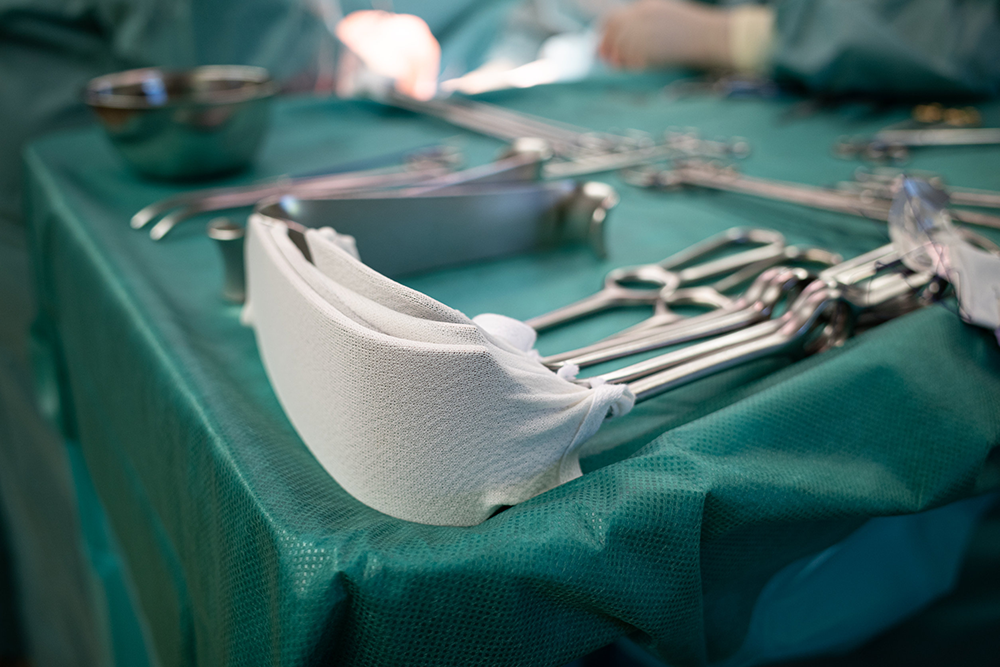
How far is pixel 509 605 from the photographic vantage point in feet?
0.84

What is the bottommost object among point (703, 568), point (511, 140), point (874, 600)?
point (874, 600)

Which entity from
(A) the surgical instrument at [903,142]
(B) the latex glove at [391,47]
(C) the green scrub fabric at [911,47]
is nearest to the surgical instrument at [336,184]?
(A) the surgical instrument at [903,142]

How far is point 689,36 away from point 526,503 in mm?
1414

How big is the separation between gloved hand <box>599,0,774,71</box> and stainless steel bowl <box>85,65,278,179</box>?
944 mm

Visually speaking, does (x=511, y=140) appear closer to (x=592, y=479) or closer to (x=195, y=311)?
(x=195, y=311)

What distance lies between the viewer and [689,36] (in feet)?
4.70

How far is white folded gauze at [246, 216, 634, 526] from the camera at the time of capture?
264 millimetres

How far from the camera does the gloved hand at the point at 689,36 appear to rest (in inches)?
53.0

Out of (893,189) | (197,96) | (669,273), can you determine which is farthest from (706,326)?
(197,96)

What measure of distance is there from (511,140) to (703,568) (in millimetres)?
721

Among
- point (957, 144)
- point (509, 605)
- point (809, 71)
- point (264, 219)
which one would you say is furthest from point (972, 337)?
point (809, 71)

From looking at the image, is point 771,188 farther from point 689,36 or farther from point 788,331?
point 689,36

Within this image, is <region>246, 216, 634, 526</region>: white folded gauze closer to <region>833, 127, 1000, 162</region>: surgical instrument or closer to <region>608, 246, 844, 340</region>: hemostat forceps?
<region>608, 246, 844, 340</region>: hemostat forceps

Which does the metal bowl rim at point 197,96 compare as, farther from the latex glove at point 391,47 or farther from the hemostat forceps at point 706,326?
the latex glove at point 391,47
